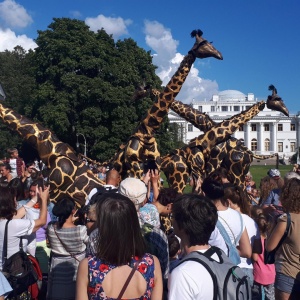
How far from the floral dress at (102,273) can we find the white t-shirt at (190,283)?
0.16 meters

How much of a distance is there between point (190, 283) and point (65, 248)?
7.73 ft

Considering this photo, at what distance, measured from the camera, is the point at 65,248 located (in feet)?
16.7

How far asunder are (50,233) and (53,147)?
18.8ft

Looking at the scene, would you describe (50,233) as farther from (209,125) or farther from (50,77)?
(50,77)

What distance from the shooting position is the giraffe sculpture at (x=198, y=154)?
12.5 metres

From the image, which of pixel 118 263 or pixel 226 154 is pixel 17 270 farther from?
pixel 226 154

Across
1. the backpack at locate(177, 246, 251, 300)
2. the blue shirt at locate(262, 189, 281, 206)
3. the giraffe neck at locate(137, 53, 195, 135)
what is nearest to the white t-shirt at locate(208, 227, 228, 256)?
the backpack at locate(177, 246, 251, 300)

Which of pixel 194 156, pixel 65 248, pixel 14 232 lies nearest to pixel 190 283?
pixel 14 232

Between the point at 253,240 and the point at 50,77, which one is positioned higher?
the point at 50,77

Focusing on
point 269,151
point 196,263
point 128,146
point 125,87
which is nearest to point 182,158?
point 128,146

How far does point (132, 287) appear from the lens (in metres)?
3.08

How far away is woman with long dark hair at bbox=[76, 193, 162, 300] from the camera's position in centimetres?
304

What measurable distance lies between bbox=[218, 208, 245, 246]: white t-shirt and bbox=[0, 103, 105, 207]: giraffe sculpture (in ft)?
18.7

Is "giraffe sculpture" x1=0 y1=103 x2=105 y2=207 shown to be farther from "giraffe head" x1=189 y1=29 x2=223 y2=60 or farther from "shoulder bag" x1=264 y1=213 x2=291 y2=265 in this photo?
"shoulder bag" x1=264 y1=213 x2=291 y2=265
